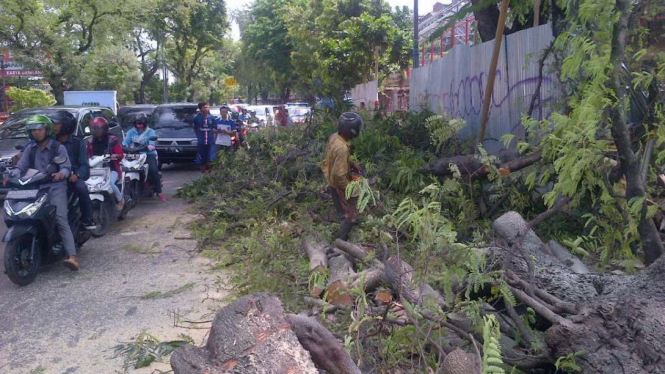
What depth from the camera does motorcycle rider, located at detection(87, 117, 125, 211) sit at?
8695 millimetres

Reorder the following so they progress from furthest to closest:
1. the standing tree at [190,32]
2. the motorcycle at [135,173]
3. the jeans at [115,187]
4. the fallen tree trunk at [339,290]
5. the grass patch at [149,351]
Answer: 1. the standing tree at [190,32]
2. the motorcycle at [135,173]
3. the jeans at [115,187]
4. the fallen tree trunk at [339,290]
5. the grass patch at [149,351]

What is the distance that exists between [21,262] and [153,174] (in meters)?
4.48

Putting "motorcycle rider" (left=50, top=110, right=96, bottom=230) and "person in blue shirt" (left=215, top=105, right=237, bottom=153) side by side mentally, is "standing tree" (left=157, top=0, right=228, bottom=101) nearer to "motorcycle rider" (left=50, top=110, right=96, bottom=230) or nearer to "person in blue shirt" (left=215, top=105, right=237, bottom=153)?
"person in blue shirt" (left=215, top=105, right=237, bottom=153)

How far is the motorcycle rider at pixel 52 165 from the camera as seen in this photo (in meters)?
6.71

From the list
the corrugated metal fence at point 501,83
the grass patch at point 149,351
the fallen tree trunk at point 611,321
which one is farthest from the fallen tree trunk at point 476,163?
the grass patch at point 149,351

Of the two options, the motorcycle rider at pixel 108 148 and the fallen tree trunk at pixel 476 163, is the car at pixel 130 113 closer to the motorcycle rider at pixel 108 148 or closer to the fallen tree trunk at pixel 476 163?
the motorcycle rider at pixel 108 148

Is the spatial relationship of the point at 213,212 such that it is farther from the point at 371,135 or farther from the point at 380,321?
the point at 380,321

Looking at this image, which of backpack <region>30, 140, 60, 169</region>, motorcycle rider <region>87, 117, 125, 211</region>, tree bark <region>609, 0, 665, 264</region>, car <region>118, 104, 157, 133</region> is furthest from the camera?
car <region>118, 104, 157, 133</region>

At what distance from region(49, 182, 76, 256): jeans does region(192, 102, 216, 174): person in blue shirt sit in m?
6.42

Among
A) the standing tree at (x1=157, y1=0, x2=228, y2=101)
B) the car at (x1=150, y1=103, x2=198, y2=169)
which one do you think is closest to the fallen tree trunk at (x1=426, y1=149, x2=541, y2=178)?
the car at (x1=150, y1=103, x2=198, y2=169)

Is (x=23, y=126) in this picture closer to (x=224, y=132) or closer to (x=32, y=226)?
(x=224, y=132)

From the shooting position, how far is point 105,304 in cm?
593

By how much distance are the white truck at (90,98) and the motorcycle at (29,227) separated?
16687 mm

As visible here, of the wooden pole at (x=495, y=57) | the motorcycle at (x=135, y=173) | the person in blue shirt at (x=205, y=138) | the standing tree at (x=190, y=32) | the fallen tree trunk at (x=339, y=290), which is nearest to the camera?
the fallen tree trunk at (x=339, y=290)
